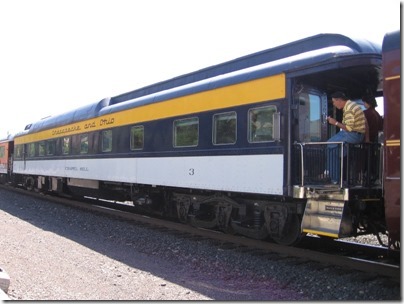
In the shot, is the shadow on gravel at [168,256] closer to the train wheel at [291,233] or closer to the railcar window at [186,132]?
the train wheel at [291,233]

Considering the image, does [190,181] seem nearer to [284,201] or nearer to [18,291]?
[284,201]

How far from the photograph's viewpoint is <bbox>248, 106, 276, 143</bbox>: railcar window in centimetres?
695

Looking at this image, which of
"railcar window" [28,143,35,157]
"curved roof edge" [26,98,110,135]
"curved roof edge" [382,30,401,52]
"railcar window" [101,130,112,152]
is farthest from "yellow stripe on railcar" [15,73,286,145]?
"railcar window" [28,143,35,157]

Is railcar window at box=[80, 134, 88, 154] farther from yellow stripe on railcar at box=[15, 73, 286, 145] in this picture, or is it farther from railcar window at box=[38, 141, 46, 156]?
railcar window at box=[38, 141, 46, 156]

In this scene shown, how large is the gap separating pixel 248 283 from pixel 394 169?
236 centimetres

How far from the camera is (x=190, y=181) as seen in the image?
863 centimetres

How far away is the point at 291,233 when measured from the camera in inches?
282

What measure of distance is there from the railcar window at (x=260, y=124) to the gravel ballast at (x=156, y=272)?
1970 mm

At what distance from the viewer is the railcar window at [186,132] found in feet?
28.0

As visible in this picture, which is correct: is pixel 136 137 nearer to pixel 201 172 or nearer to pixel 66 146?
pixel 201 172

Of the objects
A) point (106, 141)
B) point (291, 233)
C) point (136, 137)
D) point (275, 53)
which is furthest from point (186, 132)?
point (106, 141)

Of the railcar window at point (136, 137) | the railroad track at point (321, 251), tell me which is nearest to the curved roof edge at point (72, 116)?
the railcar window at point (136, 137)

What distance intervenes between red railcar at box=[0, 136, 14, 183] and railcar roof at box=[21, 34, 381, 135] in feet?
49.9

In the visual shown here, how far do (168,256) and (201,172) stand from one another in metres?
1.92
